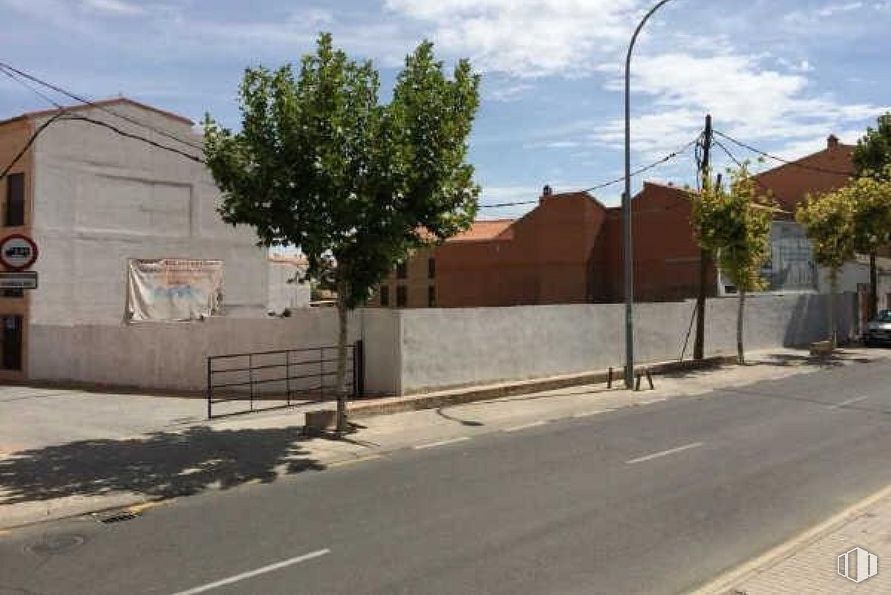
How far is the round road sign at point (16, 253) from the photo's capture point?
11594 mm

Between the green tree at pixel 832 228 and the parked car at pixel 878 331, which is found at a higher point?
the green tree at pixel 832 228

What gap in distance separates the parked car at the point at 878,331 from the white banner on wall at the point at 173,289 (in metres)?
26.3

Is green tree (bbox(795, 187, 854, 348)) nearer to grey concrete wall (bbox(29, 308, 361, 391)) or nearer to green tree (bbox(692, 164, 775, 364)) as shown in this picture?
green tree (bbox(692, 164, 775, 364))

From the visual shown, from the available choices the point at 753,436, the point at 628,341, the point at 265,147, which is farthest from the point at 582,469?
the point at 628,341

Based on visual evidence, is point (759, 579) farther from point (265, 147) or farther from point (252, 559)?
point (265, 147)

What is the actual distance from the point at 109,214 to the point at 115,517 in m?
20.5

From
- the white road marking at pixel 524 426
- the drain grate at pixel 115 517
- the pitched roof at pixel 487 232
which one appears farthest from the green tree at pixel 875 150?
the drain grate at pixel 115 517

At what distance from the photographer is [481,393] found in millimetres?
17828

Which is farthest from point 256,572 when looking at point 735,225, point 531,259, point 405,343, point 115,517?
point 531,259

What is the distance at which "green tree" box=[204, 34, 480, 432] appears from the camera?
12297mm

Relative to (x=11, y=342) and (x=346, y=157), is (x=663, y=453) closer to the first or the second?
(x=346, y=157)

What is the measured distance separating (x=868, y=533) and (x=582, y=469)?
4039 mm

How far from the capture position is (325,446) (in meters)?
12.7

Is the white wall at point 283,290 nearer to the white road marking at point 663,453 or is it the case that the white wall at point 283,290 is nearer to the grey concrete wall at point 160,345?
the grey concrete wall at point 160,345
